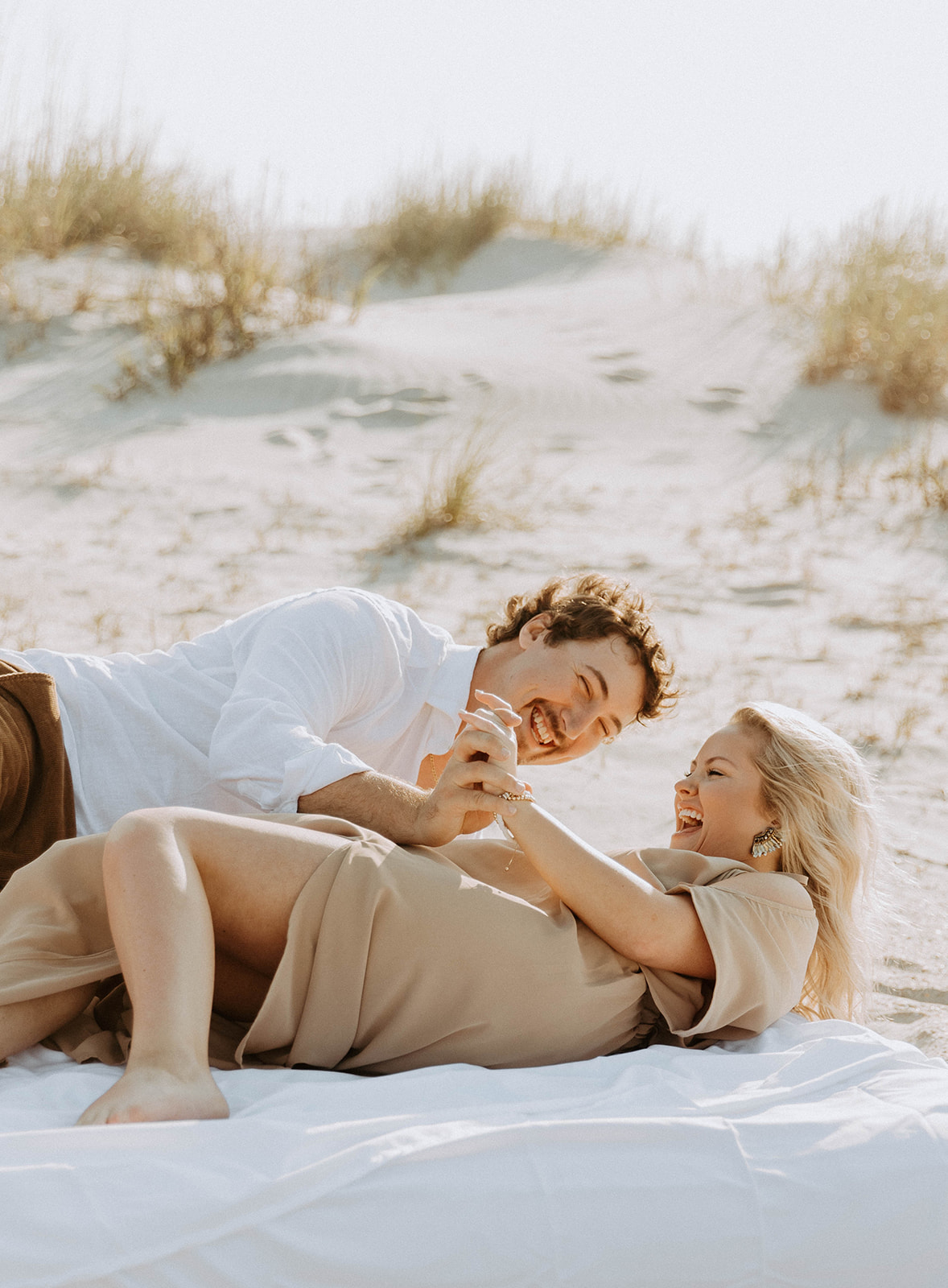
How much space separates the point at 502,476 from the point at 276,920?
5.78m

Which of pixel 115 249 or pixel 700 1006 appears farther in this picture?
pixel 115 249

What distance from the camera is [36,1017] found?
2148mm

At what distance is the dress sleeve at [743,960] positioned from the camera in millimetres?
2387

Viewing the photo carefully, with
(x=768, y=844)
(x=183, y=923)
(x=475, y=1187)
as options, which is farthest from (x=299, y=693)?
(x=475, y=1187)

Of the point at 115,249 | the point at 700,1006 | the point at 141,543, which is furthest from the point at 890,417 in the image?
the point at 700,1006

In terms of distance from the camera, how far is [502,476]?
25.2ft

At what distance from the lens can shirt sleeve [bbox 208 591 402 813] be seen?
2.61 metres

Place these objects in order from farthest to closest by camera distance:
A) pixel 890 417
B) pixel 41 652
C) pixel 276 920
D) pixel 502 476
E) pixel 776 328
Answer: pixel 776 328
pixel 890 417
pixel 502 476
pixel 41 652
pixel 276 920

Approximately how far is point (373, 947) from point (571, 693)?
104cm

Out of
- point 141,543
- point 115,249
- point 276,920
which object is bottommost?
point 141,543

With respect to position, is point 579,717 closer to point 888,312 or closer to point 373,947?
point 373,947

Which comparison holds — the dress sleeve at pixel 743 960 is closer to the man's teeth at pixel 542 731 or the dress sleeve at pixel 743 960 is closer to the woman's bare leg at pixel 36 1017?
the man's teeth at pixel 542 731

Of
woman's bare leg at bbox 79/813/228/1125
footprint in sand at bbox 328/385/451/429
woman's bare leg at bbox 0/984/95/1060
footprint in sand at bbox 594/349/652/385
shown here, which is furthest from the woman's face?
footprint in sand at bbox 594/349/652/385

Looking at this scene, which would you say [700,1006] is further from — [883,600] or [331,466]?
[331,466]
